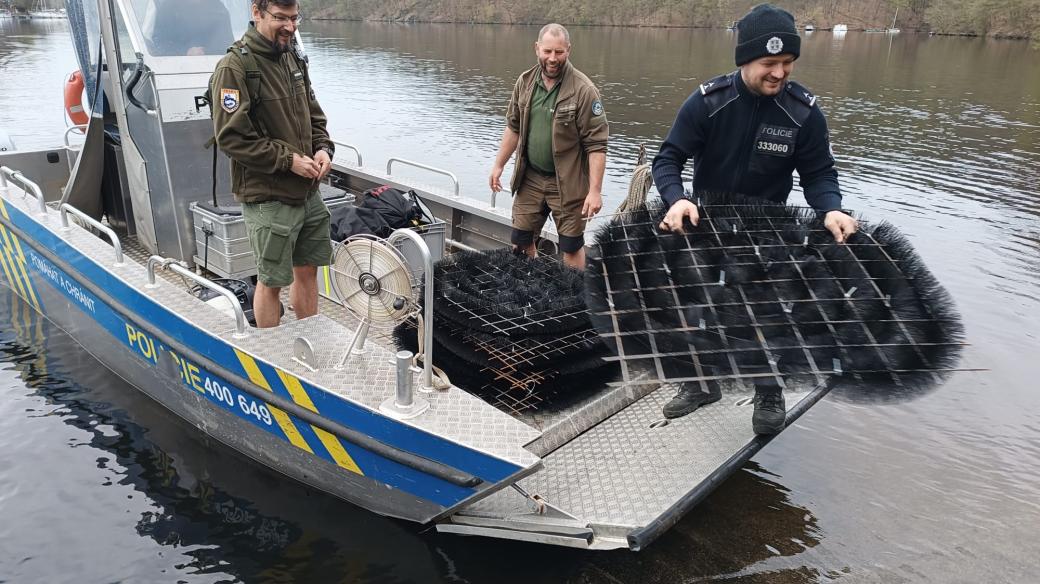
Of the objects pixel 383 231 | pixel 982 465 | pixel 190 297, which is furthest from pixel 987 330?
pixel 190 297

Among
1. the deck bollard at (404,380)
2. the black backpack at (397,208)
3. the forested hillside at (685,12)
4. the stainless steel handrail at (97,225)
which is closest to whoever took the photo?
the deck bollard at (404,380)

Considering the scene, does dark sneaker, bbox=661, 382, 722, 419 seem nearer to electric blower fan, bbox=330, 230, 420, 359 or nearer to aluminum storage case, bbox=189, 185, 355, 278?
electric blower fan, bbox=330, 230, 420, 359

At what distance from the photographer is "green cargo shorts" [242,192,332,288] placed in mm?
3232

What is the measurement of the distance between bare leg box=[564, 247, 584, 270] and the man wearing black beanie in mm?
1266

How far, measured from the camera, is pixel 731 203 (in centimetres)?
319

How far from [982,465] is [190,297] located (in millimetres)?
4887

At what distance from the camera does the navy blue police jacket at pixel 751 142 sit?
3051 millimetres

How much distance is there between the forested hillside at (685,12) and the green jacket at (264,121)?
51331mm

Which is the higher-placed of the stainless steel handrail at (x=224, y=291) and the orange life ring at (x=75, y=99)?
the orange life ring at (x=75, y=99)

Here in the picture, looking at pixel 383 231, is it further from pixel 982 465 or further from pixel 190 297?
pixel 982 465

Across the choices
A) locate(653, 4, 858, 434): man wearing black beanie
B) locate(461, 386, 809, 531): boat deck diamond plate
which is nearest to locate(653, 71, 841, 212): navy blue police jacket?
locate(653, 4, 858, 434): man wearing black beanie

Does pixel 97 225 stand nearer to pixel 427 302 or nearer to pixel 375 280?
pixel 375 280

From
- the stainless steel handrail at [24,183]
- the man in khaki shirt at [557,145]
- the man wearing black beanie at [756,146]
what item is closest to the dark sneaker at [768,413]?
the man wearing black beanie at [756,146]

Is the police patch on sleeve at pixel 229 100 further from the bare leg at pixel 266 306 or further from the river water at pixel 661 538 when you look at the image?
the river water at pixel 661 538
